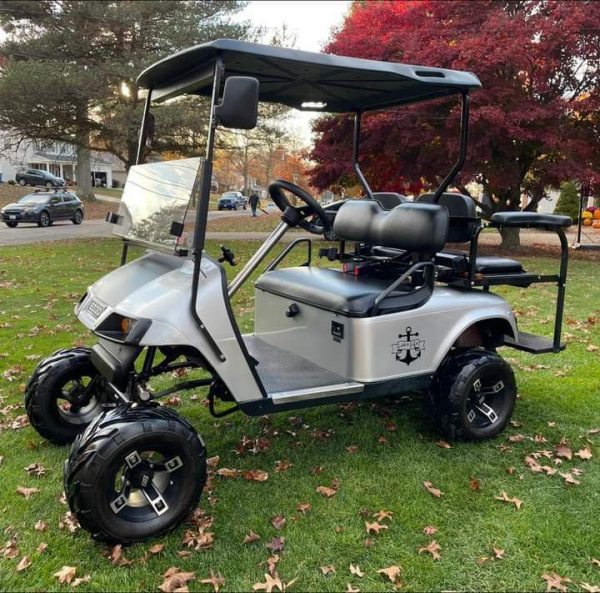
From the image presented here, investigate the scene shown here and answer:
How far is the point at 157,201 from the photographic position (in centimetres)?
324

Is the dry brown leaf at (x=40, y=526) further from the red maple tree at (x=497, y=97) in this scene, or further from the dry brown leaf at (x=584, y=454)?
the red maple tree at (x=497, y=97)

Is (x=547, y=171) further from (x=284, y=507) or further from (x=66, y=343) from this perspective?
(x=284, y=507)

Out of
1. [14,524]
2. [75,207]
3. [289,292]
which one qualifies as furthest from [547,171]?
[75,207]

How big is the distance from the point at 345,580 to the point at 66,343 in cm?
408

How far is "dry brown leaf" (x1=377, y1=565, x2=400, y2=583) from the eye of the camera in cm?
249

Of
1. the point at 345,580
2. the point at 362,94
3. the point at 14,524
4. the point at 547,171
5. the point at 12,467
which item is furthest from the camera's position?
the point at 547,171

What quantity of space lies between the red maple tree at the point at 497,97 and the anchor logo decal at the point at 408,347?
7589 millimetres

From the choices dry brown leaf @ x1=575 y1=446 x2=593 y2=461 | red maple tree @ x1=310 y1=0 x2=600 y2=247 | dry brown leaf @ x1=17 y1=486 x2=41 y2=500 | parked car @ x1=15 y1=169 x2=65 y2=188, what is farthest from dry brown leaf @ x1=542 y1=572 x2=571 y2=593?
parked car @ x1=15 y1=169 x2=65 y2=188

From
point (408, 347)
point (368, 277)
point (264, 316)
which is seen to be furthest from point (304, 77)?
point (408, 347)

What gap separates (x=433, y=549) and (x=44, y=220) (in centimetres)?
2036

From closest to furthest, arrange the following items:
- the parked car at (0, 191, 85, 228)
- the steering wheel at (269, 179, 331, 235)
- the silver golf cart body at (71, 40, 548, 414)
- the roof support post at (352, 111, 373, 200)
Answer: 1. the silver golf cart body at (71, 40, 548, 414)
2. the steering wheel at (269, 179, 331, 235)
3. the roof support post at (352, 111, 373, 200)
4. the parked car at (0, 191, 85, 228)

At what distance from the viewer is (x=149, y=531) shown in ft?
8.69

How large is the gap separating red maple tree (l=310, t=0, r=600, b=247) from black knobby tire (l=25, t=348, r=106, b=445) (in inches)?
328

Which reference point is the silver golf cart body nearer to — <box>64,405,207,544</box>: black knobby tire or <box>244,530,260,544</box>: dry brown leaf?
<box>64,405,207,544</box>: black knobby tire
